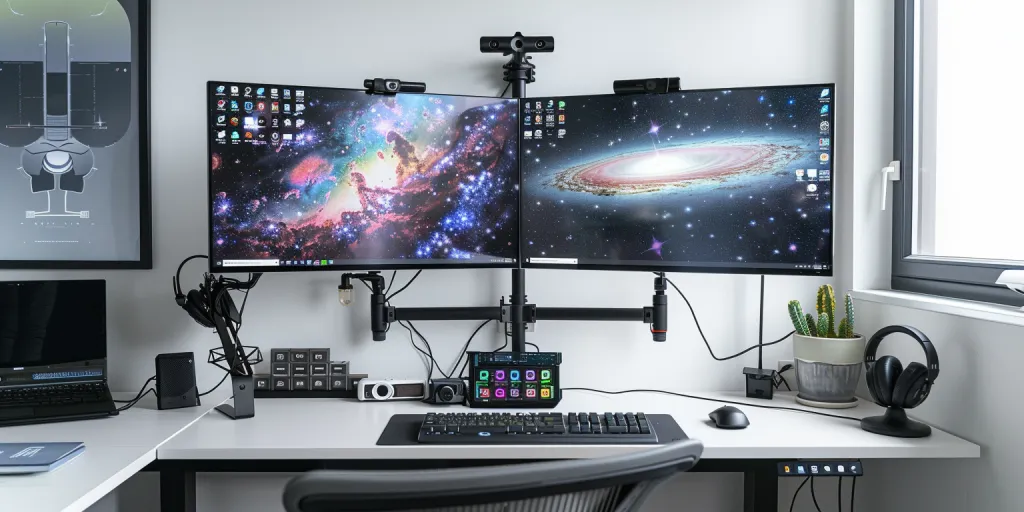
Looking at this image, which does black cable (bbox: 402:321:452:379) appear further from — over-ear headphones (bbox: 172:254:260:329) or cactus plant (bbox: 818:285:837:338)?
cactus plant (bbox: 818:285:837:338)

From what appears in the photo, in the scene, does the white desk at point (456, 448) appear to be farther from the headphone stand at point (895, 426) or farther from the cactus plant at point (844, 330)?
the cactus plant at point (844, 330)

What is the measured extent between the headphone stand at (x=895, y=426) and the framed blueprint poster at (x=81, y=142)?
201 cm

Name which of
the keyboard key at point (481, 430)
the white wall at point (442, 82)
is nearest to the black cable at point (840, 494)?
the white wall at point (442, 82)

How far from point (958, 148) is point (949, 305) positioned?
47 cm

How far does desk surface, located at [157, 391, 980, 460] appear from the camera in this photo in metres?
1.39

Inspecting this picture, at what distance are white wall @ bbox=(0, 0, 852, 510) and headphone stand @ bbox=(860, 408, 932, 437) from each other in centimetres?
53

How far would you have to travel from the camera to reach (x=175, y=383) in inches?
69.0

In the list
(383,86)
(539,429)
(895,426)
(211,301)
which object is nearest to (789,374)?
(895,426)

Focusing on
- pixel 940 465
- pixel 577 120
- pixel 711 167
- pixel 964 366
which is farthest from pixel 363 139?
pixel 940 465

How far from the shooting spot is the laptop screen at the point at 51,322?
1716mm

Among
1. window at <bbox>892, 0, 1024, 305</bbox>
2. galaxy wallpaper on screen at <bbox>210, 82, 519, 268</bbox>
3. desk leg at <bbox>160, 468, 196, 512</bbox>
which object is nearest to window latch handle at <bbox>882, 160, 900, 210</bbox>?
window at <bbox>892, 0, 1024, 305</bbox>

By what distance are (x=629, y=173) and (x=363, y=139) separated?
0.70m

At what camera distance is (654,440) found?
1419mm

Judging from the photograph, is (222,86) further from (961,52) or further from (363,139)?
(961,52)
